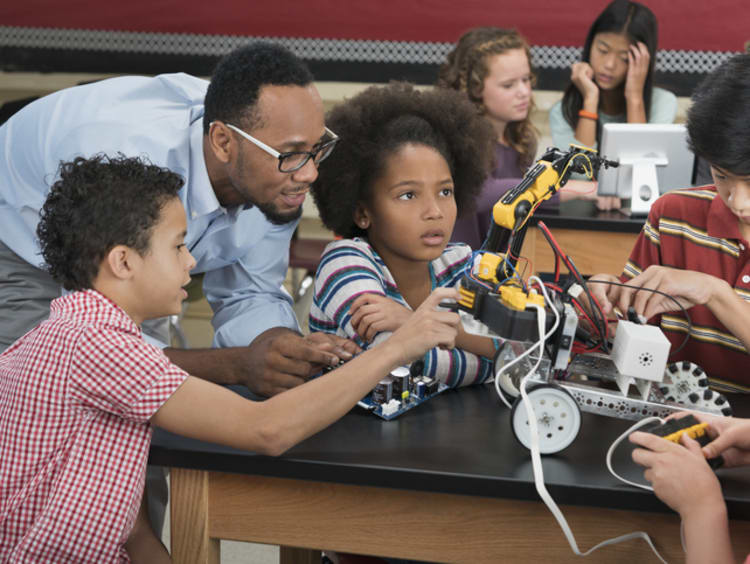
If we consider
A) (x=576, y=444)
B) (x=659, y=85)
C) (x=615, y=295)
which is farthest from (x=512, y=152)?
(x=576, y=444)

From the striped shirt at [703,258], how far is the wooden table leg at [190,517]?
0.96 meters

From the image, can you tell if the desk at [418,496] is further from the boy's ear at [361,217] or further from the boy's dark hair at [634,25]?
the boy's dark hair at [634,25]

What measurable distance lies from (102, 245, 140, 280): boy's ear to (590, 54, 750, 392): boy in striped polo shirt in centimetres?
84

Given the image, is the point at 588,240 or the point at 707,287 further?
the point at 588,240

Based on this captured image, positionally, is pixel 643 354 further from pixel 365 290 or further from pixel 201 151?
pixel 201 151

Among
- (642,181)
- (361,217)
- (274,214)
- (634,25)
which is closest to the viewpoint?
(274,214)

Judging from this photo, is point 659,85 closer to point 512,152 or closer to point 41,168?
point 512,152

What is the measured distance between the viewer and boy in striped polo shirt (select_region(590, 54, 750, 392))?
154cm

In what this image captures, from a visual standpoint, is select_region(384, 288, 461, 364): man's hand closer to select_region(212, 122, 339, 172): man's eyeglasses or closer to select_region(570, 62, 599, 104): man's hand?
select_region(212, 122, 339, 172): man's eyeglasses

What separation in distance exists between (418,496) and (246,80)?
38.0 inches

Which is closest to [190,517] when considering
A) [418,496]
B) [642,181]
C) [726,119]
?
[418,496]

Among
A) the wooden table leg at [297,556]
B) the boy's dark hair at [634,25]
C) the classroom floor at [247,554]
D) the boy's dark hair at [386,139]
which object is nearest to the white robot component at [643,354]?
the boy's dark hair at [386,139]

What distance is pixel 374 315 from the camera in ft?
5.45

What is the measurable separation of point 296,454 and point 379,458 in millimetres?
128
